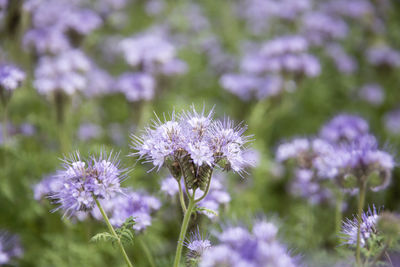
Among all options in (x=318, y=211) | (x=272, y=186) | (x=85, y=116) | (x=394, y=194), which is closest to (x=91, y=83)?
(x=85, y=116)

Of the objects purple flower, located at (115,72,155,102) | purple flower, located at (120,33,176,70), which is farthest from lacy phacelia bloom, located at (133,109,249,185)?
purple flower, located at (120,33,176,70)

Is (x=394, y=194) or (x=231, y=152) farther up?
(x=394, y=194)

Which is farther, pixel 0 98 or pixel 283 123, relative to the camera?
pixel 283 123

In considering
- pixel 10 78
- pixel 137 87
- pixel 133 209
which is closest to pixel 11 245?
pixel 10 78

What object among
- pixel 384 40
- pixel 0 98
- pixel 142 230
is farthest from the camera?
pixel 384 40

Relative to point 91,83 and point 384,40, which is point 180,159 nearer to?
point 91,83

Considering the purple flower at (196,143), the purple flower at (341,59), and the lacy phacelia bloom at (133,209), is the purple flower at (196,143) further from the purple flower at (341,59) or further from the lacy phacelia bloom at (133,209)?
the purple flower at (341,59)

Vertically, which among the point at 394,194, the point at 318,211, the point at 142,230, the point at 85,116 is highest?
the point at 85,116
